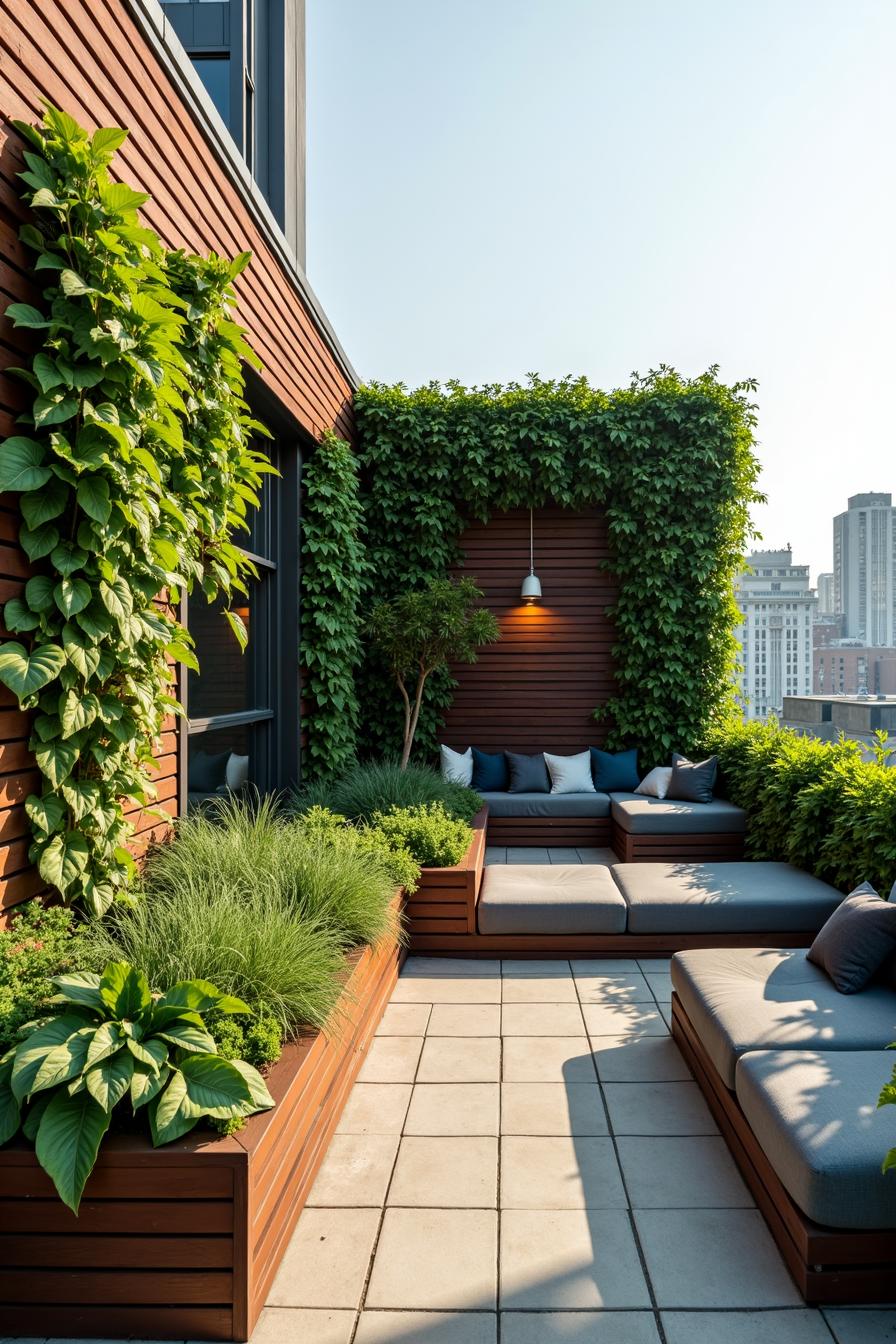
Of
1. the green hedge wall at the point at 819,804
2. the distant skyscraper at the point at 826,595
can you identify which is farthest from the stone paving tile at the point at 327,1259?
the distant skyscraper at the point at 826,595

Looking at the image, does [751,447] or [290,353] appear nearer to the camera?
[290,353]

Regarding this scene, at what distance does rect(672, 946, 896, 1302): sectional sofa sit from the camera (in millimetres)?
1723

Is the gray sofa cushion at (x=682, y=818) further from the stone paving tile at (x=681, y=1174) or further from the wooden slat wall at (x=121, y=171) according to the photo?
the wooden slat wall at (x=121, y=171)

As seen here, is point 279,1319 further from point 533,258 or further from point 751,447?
point 533,258

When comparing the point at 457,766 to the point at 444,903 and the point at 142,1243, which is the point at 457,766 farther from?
the point at 142,1243

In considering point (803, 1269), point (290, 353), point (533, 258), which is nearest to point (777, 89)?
point (533, 258)

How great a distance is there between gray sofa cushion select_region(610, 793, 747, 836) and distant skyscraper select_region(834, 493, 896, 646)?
121 inches

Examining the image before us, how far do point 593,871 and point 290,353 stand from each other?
3496 mm

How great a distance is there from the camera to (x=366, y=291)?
8328 mm

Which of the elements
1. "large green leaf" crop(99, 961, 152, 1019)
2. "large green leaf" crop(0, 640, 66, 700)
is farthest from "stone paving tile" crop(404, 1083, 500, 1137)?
"large green leaf" crop(0, 640, 66, 700)

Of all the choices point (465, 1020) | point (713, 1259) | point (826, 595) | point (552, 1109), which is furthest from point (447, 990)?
point (826, 595)

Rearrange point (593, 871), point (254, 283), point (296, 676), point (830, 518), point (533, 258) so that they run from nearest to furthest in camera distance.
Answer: point (254, 283)
point (593, 871)
point (296, 676)
point (533, 258)
point (830, 518)

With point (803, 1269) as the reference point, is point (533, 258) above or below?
above

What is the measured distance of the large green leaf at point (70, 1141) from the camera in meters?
1.54
